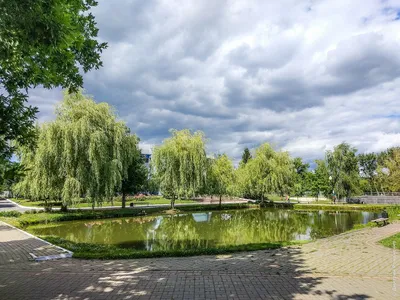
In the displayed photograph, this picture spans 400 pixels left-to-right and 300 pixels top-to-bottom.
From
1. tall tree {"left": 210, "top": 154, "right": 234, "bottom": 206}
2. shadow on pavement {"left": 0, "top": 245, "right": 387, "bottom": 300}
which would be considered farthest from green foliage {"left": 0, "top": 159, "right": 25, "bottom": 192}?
tall tree {"left": 210, "top": 154, "right": 234, "bottom": 206}

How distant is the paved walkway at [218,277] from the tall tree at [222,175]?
23885mm

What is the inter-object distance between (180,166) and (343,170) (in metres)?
26.6

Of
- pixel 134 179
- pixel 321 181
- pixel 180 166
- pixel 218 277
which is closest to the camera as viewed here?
pixel 218 277

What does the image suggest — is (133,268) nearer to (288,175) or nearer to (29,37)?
(29,37)

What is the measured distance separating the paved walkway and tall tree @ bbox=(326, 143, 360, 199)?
1386 inches

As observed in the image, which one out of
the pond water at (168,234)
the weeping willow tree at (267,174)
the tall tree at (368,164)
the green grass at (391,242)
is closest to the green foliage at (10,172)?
the pond water at (168,234)

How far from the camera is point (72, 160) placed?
21.0m

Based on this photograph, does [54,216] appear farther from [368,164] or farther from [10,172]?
[368,164]

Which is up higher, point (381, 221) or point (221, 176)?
point (221, 176)

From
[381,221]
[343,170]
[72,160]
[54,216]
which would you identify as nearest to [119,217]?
[54,216]

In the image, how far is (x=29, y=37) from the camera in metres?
3.37

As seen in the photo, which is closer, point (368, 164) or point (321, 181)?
point (321, 181)

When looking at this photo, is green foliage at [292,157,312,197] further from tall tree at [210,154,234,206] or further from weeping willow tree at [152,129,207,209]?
weeping willow tree at [152,129,207,209]

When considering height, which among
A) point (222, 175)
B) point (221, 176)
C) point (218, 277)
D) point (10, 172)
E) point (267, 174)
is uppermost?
point (267, 174)
